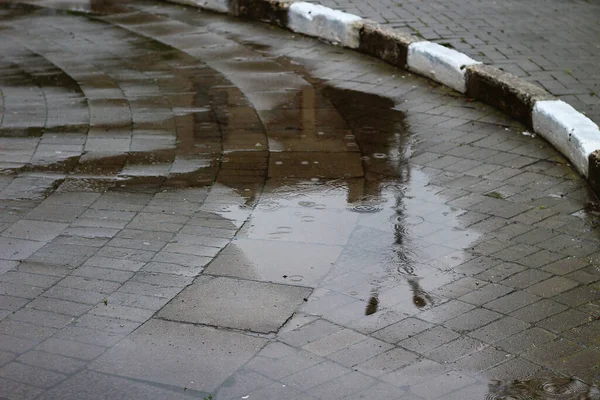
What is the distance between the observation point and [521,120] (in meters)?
7.99

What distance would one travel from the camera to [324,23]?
10.7 m

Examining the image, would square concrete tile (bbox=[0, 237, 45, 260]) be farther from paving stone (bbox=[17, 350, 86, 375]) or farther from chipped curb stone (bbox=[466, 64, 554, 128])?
chipped curb stone (bbox=[466, 64, 554, 128])

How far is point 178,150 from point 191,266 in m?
2.07

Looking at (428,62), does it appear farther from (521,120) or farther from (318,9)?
(318,9)

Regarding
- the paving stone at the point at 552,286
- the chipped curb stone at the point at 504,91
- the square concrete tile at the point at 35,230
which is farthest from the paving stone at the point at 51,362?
the chipped curb stone at the point at 504,91

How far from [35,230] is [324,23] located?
5657 millimetres

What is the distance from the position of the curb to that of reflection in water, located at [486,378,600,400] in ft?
8.28

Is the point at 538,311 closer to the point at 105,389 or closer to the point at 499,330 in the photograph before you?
the point at 499,330

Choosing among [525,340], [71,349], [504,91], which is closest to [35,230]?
[71,349]

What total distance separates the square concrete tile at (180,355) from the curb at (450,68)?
3110mm

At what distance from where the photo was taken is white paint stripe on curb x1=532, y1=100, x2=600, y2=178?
679 centimetres

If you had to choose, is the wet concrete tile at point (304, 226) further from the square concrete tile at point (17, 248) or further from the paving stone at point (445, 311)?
the square concrete tile at point (17, 248)

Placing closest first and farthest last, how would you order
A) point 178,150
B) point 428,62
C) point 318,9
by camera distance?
point 178,150 < point 428,62 < point 318,9

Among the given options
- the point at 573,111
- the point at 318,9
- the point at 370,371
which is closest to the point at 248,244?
the point at 370,371
